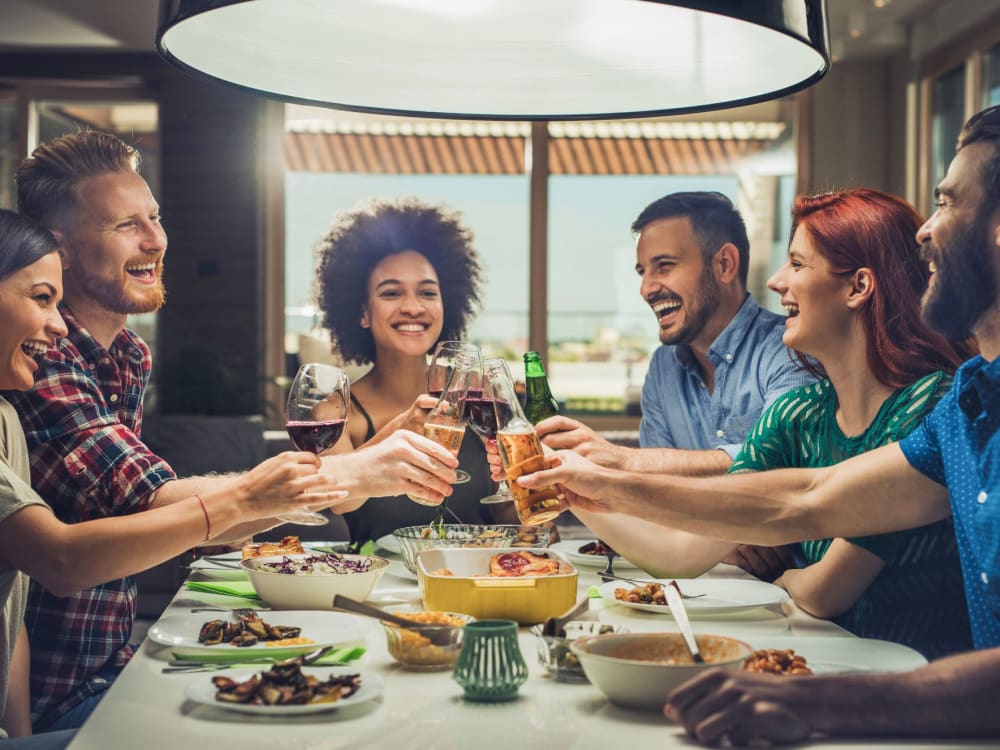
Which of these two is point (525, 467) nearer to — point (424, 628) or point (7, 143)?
point (424, 628)

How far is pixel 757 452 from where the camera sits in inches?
89.0

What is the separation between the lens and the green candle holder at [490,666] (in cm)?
125

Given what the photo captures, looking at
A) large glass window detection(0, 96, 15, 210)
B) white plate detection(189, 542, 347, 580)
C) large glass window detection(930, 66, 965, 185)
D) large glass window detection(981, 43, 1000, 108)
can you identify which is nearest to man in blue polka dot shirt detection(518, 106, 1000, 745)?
white plate detection(189, 542, 347, 580)

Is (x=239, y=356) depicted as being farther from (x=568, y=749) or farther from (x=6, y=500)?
(x=568, y=749)

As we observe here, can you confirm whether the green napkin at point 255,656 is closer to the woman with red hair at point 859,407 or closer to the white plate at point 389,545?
the woman with red hair at point 859,407

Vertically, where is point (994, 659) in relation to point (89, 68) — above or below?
below

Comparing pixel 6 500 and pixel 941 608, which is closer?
pixel 6 500

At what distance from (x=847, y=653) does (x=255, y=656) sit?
30.3 inches

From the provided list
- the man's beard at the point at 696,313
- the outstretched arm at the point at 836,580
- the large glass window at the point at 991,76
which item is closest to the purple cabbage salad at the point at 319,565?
the outstretched arm at the point at 836,580

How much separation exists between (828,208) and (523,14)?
93 centimetres

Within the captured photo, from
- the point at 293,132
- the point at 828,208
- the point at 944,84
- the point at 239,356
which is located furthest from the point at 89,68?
the point at 828,208

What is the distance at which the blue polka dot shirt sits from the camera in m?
1.42

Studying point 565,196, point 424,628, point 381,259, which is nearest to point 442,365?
point 424,628

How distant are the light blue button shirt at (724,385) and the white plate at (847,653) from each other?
135cm
